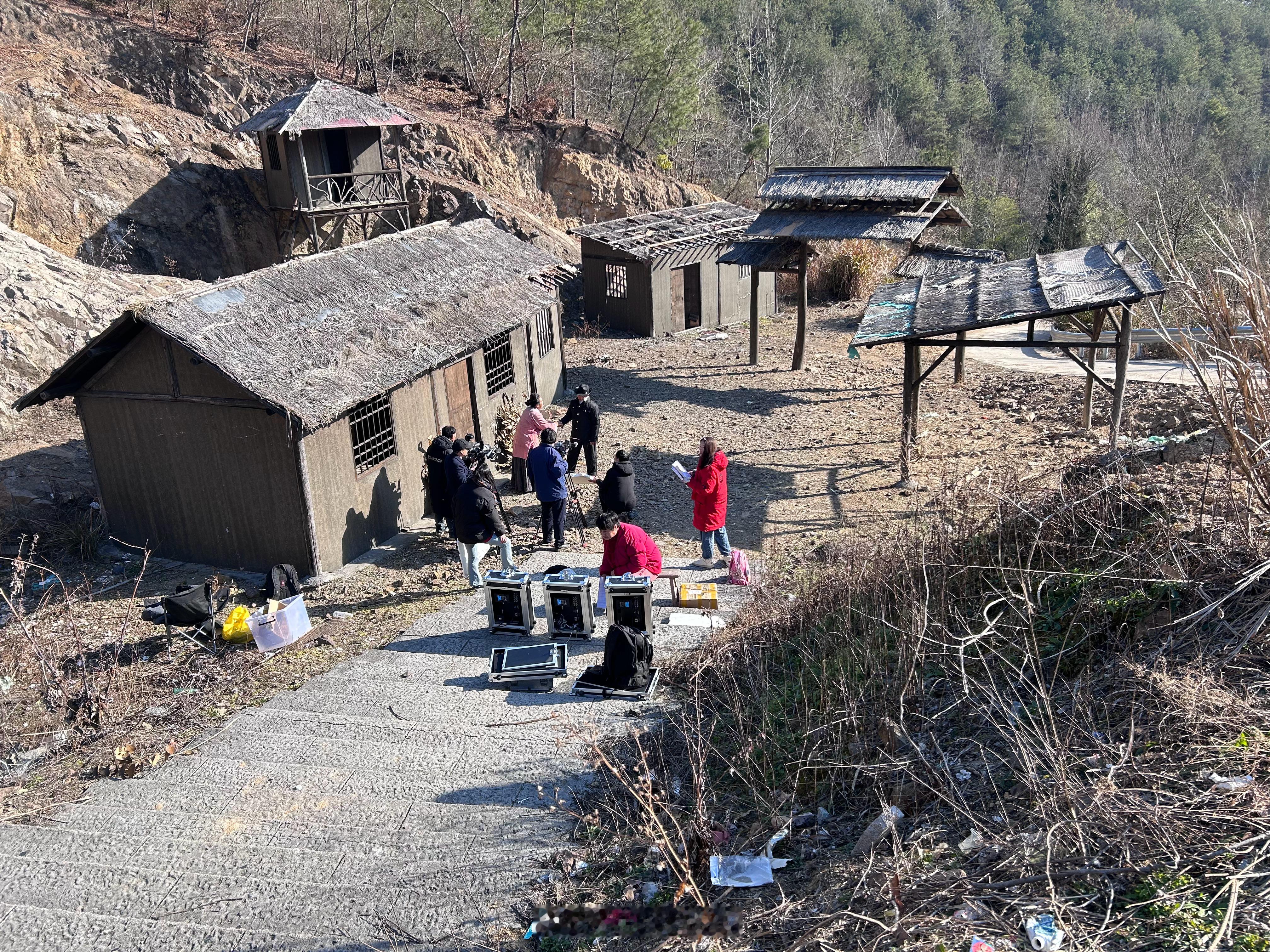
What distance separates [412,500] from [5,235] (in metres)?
9.66

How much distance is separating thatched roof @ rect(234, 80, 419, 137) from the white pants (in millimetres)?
13550

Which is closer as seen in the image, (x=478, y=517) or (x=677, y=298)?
(x=478, y=517)

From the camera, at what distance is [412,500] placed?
42.3 feet

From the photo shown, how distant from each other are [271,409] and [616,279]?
13884mm

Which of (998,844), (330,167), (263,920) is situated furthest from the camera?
(330,167)

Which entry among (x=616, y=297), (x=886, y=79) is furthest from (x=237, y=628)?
(x=886, y=79)

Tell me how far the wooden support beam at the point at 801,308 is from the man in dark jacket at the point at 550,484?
372 inches

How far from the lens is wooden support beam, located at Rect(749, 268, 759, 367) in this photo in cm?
1948

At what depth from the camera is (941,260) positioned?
19.6 meters

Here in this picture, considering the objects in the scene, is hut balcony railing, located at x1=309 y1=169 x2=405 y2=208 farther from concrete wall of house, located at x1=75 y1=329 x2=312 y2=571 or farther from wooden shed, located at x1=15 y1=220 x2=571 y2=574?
concrete wall of house, located at x1=75 y1=329 x2=312 y2=571

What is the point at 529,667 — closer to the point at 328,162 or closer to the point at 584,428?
the point at 584,428

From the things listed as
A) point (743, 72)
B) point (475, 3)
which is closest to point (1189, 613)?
point (475, 3)

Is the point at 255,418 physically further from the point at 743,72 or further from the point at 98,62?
the point at 743,72

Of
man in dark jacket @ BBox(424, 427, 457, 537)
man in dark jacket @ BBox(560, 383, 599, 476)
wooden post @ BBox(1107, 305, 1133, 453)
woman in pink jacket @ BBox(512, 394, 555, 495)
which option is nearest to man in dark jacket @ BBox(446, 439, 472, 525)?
man in dark jacket @ BBox(424, 427, 457, 537)
